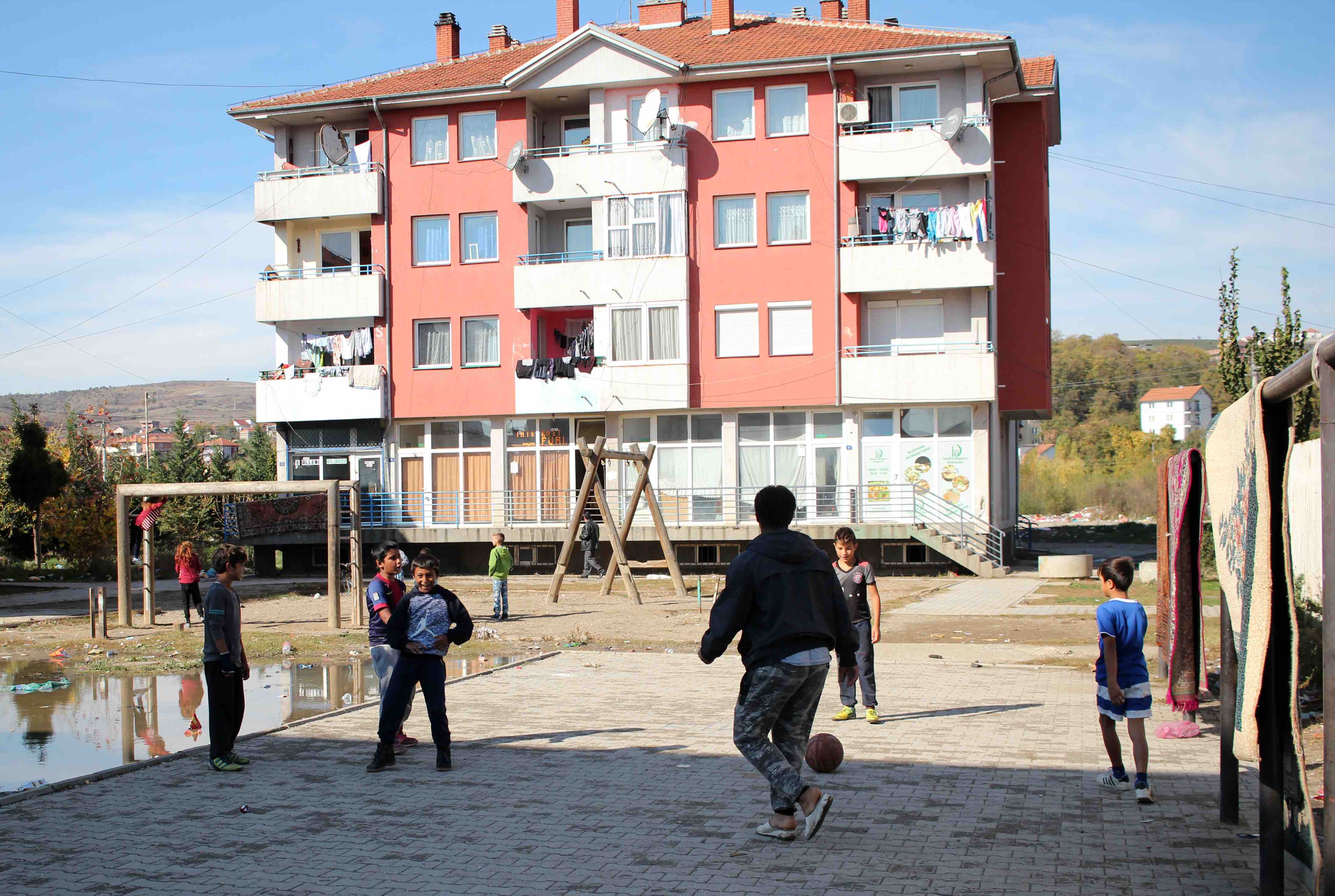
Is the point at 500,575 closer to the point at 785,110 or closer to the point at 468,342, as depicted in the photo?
the point at 468,342

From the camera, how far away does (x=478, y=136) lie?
38.2 meters

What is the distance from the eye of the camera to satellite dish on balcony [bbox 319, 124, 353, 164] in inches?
1507

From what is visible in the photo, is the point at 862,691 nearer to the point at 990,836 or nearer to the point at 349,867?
the point at 990,836

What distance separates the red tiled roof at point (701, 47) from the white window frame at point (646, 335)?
7049mm

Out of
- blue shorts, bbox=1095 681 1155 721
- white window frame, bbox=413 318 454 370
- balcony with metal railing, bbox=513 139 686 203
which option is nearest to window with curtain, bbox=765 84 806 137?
balcony with metal railing, bbox=513 139 686 203

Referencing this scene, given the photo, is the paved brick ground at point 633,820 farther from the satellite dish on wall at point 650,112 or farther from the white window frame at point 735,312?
the satellite dish on wall at point 650,112

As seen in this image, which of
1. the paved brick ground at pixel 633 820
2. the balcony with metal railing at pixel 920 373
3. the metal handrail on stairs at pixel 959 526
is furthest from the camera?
the balcony with metal railing at pixel 920 373

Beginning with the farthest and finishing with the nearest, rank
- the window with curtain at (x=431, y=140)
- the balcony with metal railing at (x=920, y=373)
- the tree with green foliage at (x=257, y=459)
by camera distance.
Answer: the tree with green foliage at (x=257, y=459) → the window with curtain at (x=431, y=140) → the balcony with metal railing at (x=920, y=373)

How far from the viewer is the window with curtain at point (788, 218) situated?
35.6 m

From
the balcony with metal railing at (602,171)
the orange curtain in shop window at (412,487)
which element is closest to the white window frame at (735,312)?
the balcony with metal railing at (602,171)

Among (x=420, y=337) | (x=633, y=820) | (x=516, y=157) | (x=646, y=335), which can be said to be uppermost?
(x=516, y=157)

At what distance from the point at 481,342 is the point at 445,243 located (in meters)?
3.32

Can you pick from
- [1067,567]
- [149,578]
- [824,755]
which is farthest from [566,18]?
[824,755]

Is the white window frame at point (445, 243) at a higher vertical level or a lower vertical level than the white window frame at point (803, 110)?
lower
